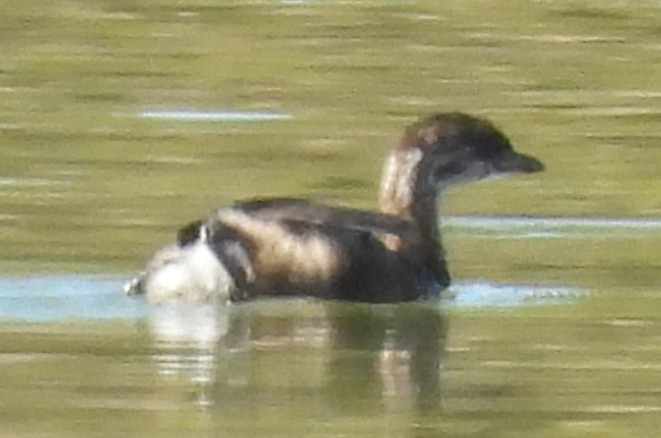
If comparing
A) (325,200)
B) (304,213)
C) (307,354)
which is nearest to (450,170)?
(304,213)

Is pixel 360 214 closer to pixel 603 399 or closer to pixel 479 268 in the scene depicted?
pixel 479 268

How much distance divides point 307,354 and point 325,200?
2.92 meters

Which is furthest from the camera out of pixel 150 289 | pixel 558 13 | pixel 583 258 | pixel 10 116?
pixel 558 13

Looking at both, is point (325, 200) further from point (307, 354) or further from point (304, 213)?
point (307, 354)

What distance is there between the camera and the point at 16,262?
11.5m

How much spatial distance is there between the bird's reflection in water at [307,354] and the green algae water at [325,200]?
0.6 inches

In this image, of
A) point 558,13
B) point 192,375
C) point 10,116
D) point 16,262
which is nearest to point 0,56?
point 10,116

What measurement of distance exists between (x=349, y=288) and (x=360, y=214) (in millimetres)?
297

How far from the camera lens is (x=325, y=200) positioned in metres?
13.2

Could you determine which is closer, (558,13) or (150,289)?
(150,289)

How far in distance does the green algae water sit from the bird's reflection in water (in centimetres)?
2

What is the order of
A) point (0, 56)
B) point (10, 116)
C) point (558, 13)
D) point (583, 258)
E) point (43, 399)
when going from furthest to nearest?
point (558, 13) → point (0, 56) → point (10, 116) → point (583, 258) → point (43, 399)

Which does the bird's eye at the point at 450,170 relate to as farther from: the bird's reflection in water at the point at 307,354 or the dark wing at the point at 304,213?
the bird's reflection in water at the point at 307,354

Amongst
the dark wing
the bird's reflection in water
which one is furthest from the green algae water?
the dark wing
